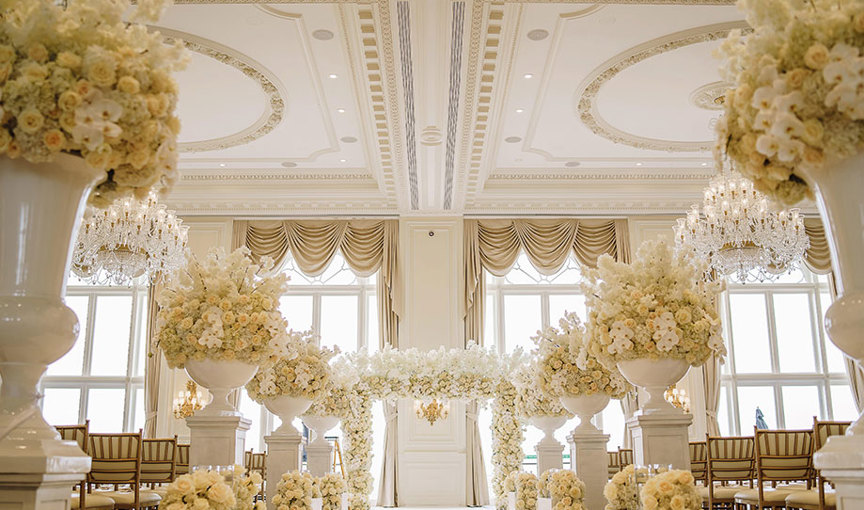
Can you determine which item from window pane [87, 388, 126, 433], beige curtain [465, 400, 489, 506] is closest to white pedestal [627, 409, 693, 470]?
beige curtain [465, 400, 489, 506]

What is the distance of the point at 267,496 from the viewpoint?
19.9ft

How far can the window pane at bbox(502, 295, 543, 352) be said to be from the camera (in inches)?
533

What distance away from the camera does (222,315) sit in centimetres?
434

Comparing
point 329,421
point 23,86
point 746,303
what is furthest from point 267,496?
point 746,303

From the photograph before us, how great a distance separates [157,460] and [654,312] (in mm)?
4972

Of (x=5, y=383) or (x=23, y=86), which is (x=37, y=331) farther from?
(x=23, y=86)

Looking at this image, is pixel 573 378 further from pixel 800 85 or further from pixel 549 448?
pixel 800 85

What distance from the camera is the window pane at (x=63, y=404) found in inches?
514

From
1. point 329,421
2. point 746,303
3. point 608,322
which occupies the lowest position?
point 329,421

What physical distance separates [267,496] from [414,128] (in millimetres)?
5211

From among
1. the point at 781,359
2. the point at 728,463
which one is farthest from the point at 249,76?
the point at 781,359

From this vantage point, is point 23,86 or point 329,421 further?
→ point 329,421

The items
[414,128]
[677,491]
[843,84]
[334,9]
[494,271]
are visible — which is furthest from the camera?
[494,271]

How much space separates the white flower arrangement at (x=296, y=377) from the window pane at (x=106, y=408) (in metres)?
7.98
